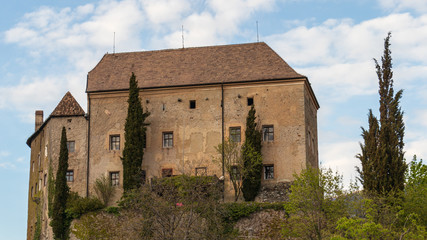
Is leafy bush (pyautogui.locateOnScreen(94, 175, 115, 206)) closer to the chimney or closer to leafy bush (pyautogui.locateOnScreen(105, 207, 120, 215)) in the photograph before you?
leafy bush (pyautogui.locateOnScreen(105, 207, 120, 215))

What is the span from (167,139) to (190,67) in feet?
19.2

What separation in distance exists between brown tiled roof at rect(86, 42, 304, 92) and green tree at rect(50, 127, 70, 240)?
5.34 meters

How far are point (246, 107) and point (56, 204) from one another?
14.2 metres

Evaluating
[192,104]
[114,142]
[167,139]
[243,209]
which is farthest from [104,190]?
[243,209]

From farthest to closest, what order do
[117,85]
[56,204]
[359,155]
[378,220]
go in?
[117,85] → [56,204] → [359,155] → [378,220]

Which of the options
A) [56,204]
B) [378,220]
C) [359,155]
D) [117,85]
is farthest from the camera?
[117,85]

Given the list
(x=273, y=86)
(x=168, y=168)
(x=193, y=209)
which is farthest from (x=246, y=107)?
(x=193, y=209)

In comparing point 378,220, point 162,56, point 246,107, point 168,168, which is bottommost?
point 378,220

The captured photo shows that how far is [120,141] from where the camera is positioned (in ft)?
181

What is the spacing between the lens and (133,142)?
52.8m

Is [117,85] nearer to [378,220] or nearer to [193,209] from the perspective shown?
[193,209]

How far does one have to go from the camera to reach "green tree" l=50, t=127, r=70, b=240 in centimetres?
5178

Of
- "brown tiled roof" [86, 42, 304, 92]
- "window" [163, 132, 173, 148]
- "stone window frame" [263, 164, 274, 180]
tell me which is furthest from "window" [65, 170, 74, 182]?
"stone window frame" [263, 164, 274, 180]

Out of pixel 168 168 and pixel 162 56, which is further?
pixel 162 56
